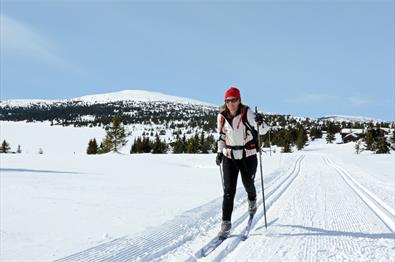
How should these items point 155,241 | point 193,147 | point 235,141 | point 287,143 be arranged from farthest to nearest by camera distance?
point 287,143 < point 193,147 < point 235,141 < point 155,241

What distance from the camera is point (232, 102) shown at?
18.5 ft

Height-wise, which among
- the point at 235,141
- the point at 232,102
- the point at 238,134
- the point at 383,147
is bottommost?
the point at 235,141

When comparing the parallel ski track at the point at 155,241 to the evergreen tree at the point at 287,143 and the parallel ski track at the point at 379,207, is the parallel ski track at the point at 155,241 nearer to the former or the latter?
the parallel ski track at the point at 379,207

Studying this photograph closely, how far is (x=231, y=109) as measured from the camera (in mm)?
5684

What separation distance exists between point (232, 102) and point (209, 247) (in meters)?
2.16

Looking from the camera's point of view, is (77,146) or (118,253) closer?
(118,253)

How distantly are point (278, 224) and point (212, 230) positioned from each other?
4.05 feet

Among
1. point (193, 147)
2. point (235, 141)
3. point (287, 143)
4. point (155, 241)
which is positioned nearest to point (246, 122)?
point (235, 141)

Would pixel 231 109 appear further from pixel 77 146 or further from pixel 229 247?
pixel 77 146

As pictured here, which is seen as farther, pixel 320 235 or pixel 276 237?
pixel 320 235

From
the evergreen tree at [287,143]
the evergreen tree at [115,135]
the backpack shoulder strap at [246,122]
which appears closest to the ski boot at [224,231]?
the backpack shoulder strap at [246,122]

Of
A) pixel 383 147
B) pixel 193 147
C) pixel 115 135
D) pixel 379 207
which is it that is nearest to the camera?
pixel 379 207

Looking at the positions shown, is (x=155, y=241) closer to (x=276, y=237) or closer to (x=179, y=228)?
(x=179, y=228)

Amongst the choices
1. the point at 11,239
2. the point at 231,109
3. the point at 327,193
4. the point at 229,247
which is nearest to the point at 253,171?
the point at 231,109
